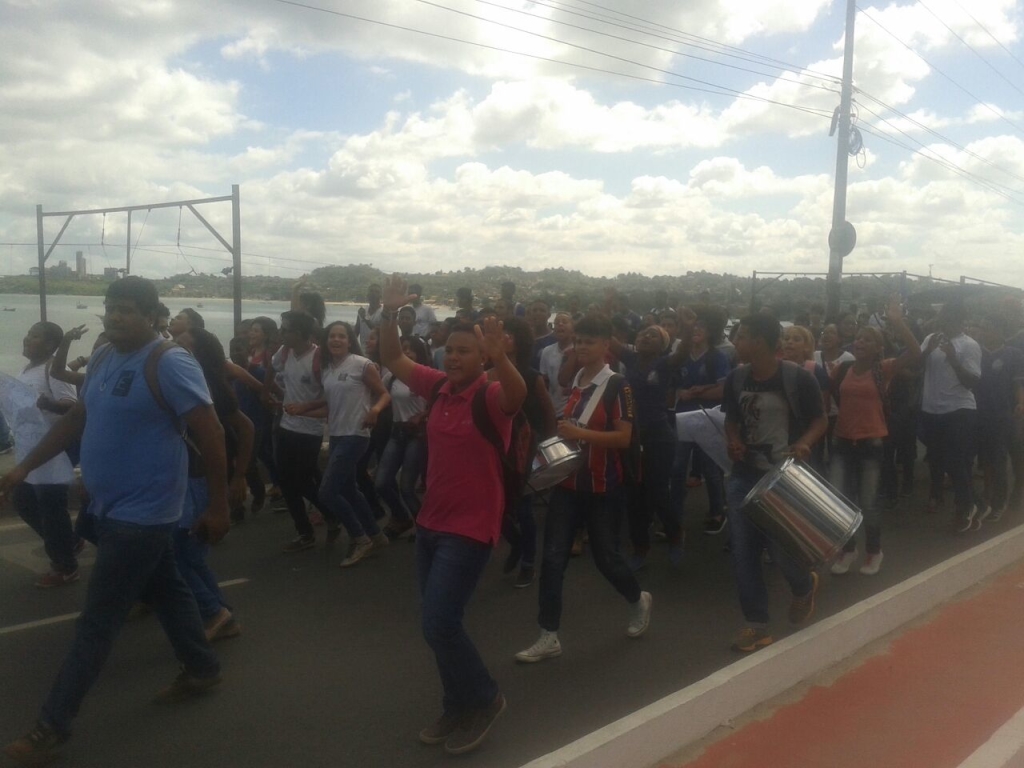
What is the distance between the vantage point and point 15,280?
15.7m

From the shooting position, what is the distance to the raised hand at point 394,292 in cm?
419

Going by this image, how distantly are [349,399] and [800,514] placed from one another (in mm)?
3306

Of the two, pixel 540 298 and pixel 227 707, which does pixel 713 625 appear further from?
pixel 540 298

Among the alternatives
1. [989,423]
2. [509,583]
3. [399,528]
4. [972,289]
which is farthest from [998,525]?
[972,289]

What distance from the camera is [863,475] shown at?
21.8ft

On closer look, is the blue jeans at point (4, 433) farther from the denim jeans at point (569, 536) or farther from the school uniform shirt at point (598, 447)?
the school uniform shirt at point (598, 447)

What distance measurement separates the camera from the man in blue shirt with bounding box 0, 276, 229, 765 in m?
3.67

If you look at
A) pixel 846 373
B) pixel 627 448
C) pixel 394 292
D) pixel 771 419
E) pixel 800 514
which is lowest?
pixel 800 514

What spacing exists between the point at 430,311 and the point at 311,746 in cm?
829

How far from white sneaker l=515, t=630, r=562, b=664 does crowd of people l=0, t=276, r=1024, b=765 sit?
0.01 meters

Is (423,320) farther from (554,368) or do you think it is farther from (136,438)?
(136,438)

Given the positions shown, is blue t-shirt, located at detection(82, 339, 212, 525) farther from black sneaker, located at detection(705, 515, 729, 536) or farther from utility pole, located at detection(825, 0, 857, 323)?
utility pole, located at detection(825, 0, 857, 323)

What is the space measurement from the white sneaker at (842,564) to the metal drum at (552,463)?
3210 mm

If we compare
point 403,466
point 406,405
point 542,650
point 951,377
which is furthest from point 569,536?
point 951,377
